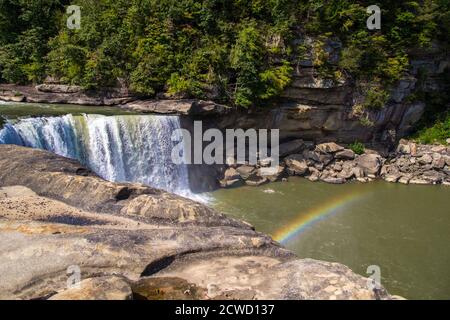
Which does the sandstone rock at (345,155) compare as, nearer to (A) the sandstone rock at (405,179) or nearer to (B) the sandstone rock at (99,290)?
(A) the sandstone rock at (405,179)

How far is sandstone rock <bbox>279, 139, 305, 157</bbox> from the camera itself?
20.2m

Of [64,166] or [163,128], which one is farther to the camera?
[163,128]

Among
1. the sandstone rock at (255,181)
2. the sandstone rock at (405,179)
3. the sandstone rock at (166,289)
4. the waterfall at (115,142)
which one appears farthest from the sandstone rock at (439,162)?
the sandstone rock at (166,289)

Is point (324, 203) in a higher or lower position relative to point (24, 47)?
lower

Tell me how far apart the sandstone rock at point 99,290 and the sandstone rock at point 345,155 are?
17.1 meters

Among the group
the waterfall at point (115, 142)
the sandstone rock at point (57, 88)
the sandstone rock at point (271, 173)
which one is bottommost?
the sandstone rock at point (271, 173)

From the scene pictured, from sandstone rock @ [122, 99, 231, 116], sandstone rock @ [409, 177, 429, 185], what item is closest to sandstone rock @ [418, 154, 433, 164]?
sandstone rock @ [409, 177, 429, 185]

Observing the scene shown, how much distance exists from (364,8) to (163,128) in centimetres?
1194

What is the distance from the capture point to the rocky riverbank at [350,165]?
19.4 meters

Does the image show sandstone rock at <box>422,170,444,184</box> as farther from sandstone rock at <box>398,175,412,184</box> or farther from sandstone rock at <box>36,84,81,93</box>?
sandstone rock at <box>36,84,81,93</box>
